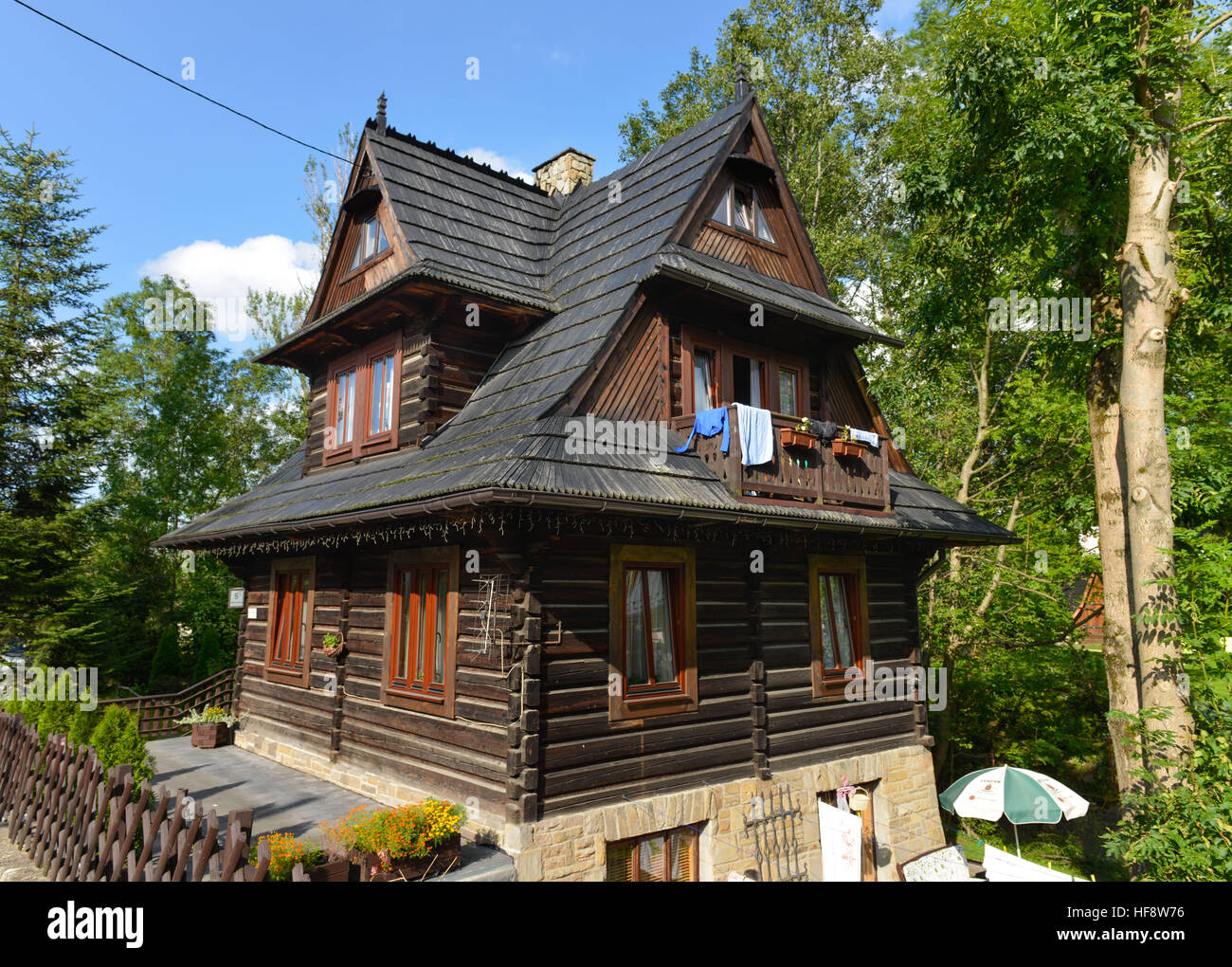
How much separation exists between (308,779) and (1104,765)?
18.4m

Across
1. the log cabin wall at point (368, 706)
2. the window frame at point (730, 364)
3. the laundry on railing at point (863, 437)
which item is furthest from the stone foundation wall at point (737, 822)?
the window frame at point (730, 364)

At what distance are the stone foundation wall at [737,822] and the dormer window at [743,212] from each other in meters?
8.47

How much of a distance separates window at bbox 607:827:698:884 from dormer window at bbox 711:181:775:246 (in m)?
9.02

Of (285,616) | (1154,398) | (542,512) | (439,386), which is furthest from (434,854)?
(1154,398)

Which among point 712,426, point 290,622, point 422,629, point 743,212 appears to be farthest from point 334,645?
point 743,212

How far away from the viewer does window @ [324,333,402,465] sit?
11.4 metres

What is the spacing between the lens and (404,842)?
6.59 m

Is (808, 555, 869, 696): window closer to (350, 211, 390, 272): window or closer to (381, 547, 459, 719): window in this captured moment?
(381, 547, 459, 719): window

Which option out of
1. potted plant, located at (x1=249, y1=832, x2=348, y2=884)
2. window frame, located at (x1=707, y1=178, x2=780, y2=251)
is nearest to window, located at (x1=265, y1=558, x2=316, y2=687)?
potted plant, located at (x1=249, y1=832, x2=348, y2=884)

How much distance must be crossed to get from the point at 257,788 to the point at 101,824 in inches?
139

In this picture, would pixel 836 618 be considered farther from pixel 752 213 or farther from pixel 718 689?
pixel 752 213

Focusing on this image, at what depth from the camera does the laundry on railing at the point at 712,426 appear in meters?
9.32

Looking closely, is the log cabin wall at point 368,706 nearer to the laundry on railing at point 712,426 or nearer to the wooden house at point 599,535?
the wooden house at point 599,535
